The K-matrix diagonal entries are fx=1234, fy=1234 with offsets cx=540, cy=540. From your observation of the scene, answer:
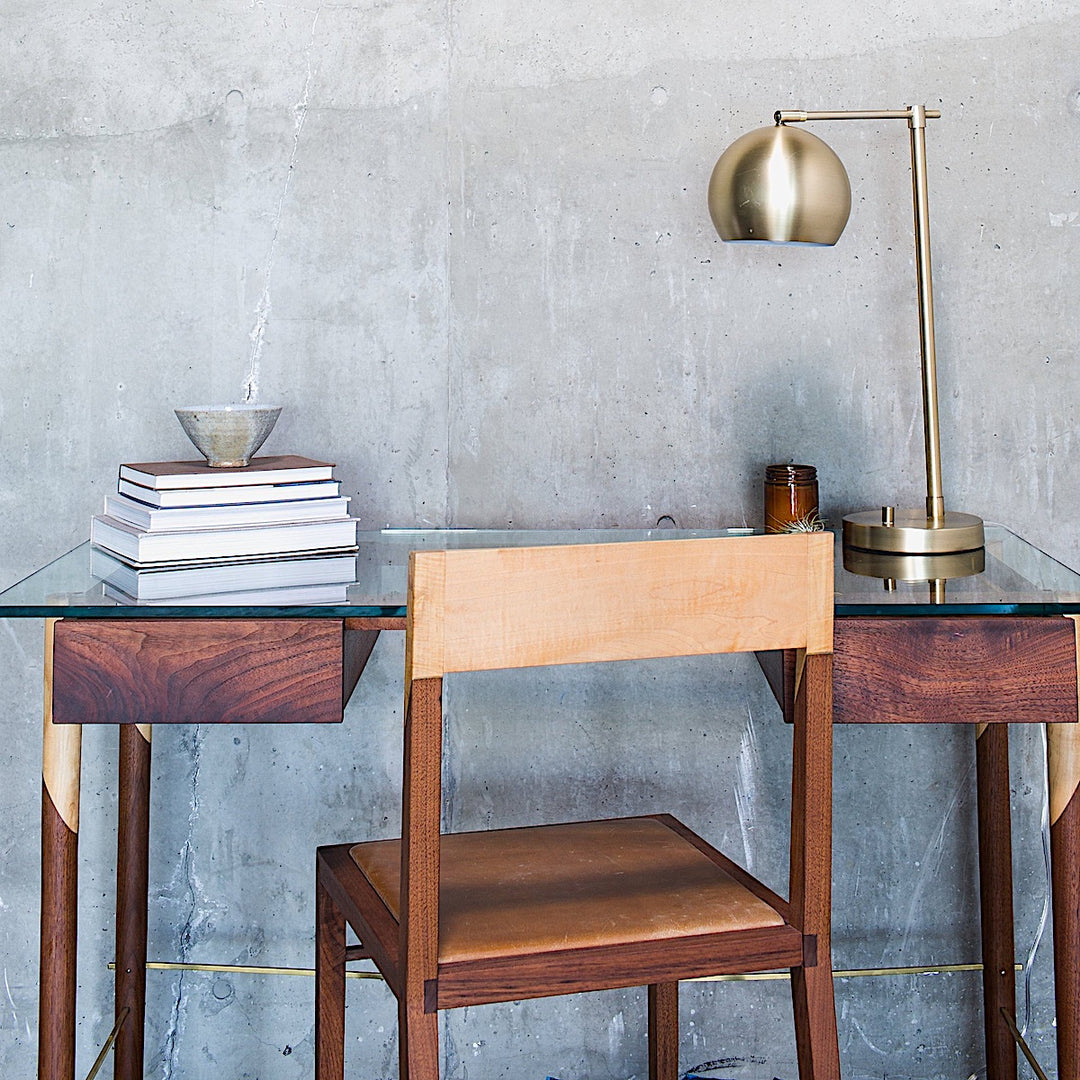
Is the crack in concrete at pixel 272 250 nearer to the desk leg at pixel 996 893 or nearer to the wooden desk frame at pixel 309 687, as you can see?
the wooden desk frame at pixel 309 687

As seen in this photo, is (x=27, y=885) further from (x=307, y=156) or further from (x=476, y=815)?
(x=307, y=156)

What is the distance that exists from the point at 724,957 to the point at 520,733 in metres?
0.85

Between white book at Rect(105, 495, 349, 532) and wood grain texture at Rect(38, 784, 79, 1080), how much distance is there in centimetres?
37

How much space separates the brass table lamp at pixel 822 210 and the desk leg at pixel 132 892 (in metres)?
1.17

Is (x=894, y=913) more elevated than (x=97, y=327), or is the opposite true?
(x=97, y=327)

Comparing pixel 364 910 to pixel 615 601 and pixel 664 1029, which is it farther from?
pixel 664 1029

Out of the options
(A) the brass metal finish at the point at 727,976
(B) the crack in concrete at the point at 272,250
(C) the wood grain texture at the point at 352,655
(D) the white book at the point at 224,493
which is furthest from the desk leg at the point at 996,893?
(B) the crack in concrete at the point at 272,250

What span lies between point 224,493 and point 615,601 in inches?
26.4

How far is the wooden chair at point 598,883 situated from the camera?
3.92 feet

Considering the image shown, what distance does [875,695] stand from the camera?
58.9 inches

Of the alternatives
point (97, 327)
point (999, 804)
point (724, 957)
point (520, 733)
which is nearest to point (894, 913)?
point (999, 804)

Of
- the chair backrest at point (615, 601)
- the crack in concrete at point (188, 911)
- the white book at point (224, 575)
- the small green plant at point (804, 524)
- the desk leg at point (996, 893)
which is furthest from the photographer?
the crack in concrete at point (188, 911)

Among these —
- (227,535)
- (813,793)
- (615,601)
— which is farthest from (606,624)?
(227,535)

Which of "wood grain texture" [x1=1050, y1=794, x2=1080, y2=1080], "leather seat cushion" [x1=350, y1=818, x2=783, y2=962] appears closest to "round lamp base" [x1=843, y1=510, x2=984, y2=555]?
"wood grain texture" [x1=1050, y1=794, x2=1080, y2=1080]
